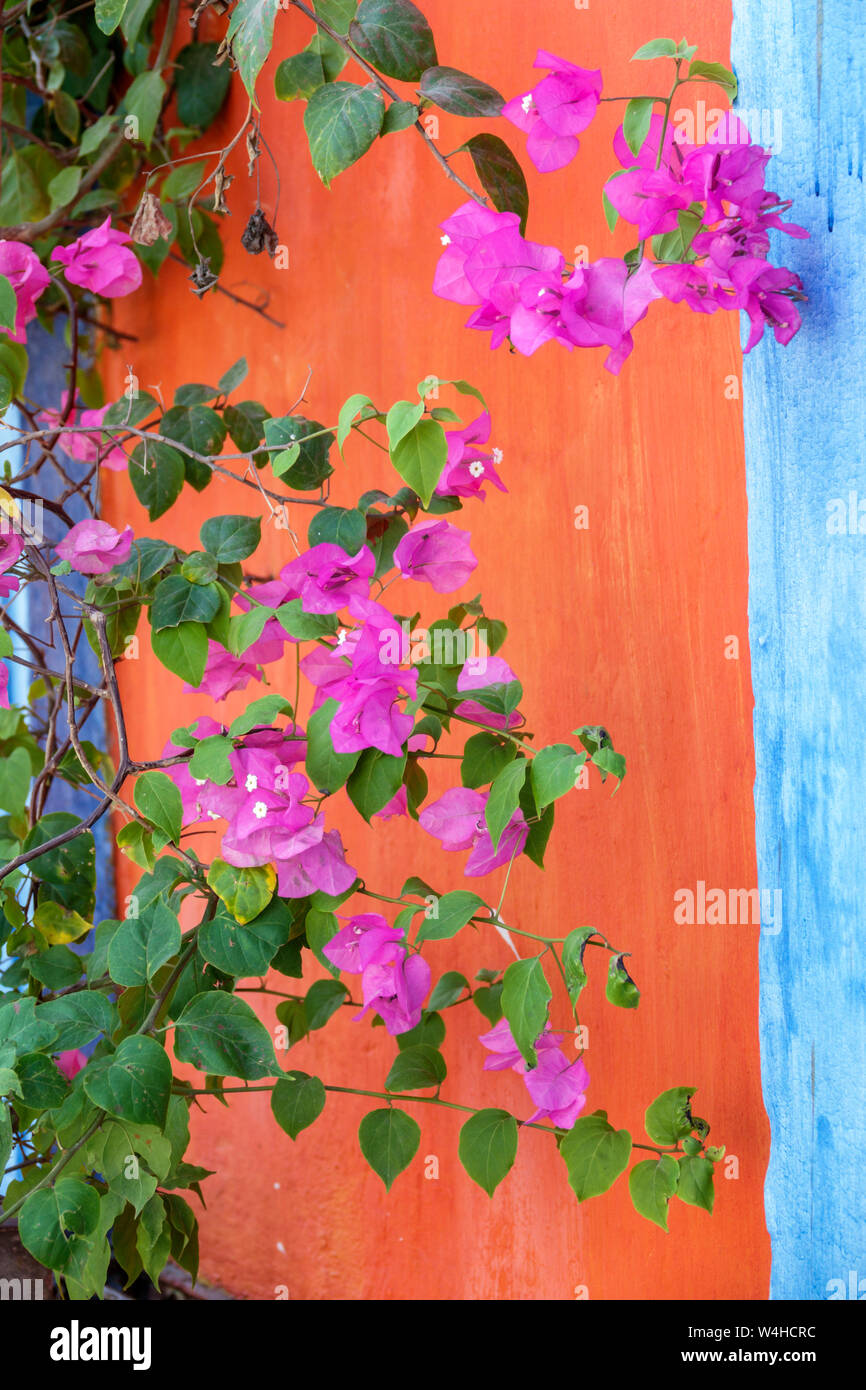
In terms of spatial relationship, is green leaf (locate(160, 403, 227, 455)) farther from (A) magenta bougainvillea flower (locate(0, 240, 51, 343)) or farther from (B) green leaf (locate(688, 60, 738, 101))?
(B) green leaf (locate(688, 60, 738, 101))

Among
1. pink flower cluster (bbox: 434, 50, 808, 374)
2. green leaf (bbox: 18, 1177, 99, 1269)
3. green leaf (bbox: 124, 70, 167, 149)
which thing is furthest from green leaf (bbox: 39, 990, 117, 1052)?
green leaf (bbox: 124, 70, 167, 149)

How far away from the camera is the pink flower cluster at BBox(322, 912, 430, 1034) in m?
0.99

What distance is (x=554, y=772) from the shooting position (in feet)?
2.79

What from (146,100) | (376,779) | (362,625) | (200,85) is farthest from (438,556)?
(200,85)

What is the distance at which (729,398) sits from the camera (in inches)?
40.2

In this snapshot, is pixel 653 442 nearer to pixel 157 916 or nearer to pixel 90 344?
pixel 157 916

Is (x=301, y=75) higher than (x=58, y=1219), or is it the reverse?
(x=301, y=75)

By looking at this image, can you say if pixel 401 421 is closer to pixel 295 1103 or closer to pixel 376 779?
pixel 376 779

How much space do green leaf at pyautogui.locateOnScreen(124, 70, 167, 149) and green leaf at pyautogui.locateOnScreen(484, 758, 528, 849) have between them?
105 centimetres

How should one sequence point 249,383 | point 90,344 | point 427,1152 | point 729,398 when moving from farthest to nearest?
point 90,344 < point 249,383 < point 427,1152 < point 729,398

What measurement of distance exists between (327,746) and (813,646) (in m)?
0.39

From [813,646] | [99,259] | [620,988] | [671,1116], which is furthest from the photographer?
[99,259]

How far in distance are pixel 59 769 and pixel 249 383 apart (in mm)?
650

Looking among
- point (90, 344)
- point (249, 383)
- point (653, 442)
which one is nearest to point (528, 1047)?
point (653, 442)
